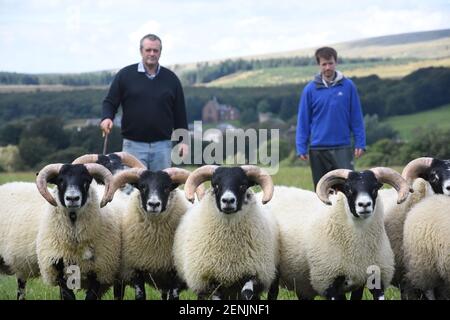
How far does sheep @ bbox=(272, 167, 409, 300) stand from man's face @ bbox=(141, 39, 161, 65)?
3.59 meters

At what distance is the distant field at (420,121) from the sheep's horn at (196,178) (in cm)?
7003

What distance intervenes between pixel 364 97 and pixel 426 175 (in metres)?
89.7

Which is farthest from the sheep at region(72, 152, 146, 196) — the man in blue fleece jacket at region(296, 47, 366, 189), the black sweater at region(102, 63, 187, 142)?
the man in blue fleece jacket at region(296, 47, 366, 189)

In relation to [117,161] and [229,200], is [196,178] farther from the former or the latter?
[117,161]

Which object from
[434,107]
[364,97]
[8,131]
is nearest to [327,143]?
[8,131]

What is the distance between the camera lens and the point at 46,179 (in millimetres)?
9047

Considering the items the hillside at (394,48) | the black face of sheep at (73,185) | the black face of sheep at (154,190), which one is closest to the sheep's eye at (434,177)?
the black face of sheep at (154,190)

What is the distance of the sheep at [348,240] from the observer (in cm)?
878

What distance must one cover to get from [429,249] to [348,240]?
1.03m

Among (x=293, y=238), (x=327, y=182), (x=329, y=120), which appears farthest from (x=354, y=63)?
(x=327, y=182)

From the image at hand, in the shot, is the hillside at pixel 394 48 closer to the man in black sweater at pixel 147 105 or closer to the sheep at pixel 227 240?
the man in black sweater at pixel 147 105

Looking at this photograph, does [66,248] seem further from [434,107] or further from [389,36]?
[389,36]

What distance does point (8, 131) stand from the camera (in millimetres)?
65500
